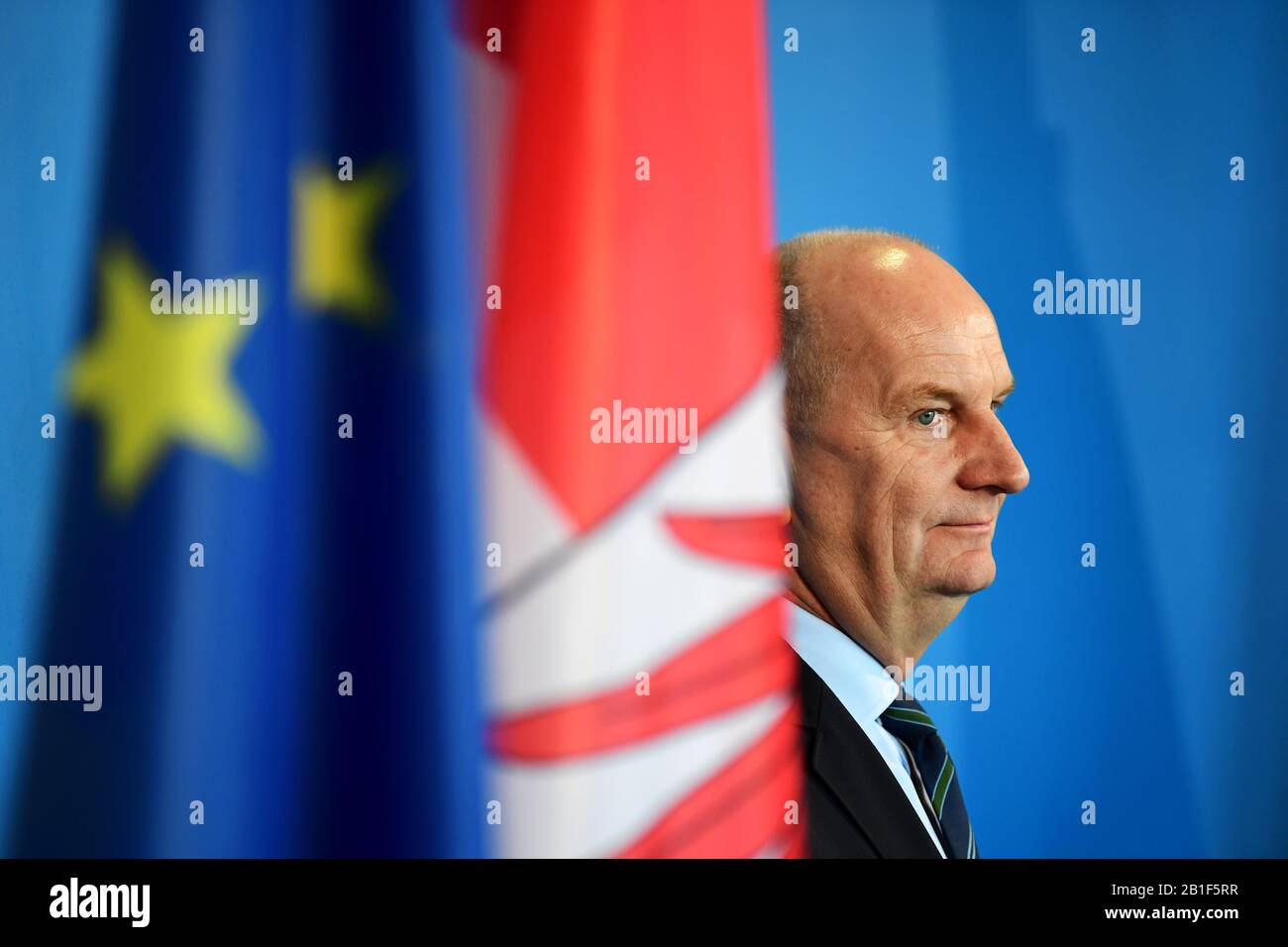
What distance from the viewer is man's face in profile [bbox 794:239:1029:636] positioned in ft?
6.32

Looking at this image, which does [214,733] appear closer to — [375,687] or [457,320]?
[375,687]

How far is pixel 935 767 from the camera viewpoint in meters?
1.99

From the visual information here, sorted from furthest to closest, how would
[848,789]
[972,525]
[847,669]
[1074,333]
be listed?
[1074,333] < [972,525] < [847,669] < [848,789]

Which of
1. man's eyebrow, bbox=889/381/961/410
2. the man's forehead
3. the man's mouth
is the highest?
the man's forehead

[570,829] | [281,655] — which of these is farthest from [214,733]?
[570,829]

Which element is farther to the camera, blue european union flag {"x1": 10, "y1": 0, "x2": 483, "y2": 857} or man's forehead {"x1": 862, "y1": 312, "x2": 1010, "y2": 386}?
blue european union flag {"x1": 10, "y1": 0, "x2": 483, "y2": 857}

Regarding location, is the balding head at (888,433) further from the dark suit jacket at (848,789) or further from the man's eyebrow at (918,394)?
the dark suit jacket at (848,789)

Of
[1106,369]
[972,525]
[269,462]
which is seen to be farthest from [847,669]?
[269,462]

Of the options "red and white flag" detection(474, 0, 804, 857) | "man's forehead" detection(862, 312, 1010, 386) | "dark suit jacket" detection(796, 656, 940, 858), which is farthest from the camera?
"red and white flag" detection(474, 0, 804, 857)

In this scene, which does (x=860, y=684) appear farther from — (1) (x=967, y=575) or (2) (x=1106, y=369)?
(2) (x=1106, y=369)

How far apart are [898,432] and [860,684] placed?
42 centimetres

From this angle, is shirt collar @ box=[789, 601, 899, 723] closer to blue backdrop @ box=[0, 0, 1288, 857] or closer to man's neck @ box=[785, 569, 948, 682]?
man's neck @ box=[785, 569, 948, 682]

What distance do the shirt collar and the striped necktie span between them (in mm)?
36

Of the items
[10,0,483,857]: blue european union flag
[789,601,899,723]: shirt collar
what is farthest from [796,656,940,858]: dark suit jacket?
[10,0,483,857]: blue european union flag
